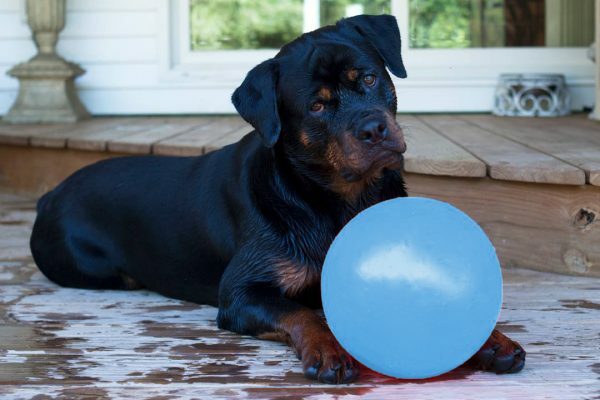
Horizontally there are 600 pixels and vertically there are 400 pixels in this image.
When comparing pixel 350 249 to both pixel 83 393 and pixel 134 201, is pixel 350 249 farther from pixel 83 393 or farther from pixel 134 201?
pixel 134 201

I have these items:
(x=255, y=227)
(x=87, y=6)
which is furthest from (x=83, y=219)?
(x=87, y=6)

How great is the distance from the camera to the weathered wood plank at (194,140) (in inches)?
185

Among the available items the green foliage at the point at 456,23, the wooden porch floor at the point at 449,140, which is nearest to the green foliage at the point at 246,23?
the wooden porch floor at the point at 449,140

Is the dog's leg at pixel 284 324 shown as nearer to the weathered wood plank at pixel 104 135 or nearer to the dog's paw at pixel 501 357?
the dog's paw at pixel 501 357

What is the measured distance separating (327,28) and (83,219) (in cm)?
127

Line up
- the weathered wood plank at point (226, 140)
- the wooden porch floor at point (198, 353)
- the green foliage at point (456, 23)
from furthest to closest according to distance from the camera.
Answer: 1. the green foliage at point (456, 23)
2. the weathered wood plank at point (226, 140)
3. the wooden porch floor at point (198, 353)

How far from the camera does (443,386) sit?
248cm

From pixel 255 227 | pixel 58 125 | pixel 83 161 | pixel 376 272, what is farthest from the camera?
pixel 58 125

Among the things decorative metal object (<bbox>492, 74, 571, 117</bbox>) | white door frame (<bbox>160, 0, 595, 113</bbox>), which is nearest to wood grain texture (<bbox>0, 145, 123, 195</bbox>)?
white door frame (<bbox>160, 0, 595, 113</bbox>)

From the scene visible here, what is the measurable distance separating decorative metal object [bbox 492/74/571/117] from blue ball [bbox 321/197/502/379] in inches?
140

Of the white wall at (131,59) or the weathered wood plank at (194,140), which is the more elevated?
the white wall at (131,59)

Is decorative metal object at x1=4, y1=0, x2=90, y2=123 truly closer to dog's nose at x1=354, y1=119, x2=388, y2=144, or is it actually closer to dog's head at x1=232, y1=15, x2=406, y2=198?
dog's head at x1=232, y1=15, x2=406, y2=198

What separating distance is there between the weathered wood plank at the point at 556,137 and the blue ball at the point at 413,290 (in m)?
1.28

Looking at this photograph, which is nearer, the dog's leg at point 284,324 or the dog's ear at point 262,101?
the dog's leg at point 284,324
